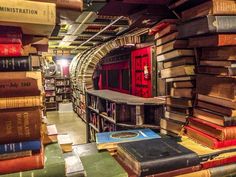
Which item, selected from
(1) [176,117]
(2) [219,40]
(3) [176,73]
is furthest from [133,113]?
(2) [219,40]

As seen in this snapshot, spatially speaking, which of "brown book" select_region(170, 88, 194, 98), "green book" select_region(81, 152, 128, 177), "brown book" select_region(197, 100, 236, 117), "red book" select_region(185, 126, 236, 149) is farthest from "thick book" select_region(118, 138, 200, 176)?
"brown book" select_region(170, 88, 194, 98)

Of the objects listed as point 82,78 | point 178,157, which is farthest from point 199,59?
point 82,78

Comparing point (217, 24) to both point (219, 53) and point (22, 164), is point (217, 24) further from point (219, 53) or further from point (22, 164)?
point (22, 164)

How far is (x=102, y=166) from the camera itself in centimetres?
135

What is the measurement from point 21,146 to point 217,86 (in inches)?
49.3

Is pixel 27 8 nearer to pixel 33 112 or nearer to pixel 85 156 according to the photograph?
pixel 33 112

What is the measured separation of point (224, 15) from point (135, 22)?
2.61 feet

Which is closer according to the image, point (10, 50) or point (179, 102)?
point (10, 50)

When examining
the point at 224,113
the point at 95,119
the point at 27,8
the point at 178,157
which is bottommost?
the point at 95,119

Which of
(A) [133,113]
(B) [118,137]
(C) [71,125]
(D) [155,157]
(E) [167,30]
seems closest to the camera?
(D) [155,157]

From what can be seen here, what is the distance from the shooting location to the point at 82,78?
805 cm

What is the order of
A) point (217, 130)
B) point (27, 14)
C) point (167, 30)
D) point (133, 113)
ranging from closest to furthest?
point (27, 14), point (217, 130), point (167, 30), point (133, 113)

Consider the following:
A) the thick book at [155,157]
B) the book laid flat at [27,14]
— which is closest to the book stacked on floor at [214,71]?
the thick book at [155,157]

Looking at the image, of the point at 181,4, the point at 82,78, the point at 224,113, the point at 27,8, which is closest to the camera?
the point at 27,8
